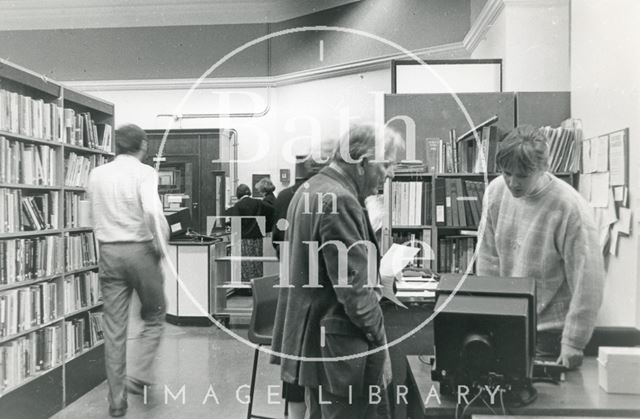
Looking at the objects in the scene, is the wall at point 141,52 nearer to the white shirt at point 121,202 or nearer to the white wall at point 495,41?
the white wall at point 495,41

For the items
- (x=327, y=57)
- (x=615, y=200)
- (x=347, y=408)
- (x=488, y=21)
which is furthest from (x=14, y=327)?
(x=327, y=57)

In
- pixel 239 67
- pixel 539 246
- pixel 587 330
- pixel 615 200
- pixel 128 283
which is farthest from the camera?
pixel 239 67

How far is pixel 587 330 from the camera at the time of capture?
182 cm

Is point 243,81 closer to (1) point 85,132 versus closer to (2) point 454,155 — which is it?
(1) point 85,132

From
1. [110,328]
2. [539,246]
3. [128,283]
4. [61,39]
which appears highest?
[61,39]

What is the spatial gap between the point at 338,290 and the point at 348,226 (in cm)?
21

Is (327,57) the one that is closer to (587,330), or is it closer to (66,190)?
(66,190)

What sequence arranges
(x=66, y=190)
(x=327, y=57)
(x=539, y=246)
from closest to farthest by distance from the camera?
(x=539, y=246), (x=66, y=190), (x=327, y=57)

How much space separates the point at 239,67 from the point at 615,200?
636 cm

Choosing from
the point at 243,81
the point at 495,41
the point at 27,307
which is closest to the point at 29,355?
the point at 27,307

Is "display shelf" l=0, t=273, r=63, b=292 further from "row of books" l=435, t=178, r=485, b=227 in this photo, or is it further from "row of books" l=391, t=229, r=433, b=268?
"row of books" l=435, t=178, r=485, b=227

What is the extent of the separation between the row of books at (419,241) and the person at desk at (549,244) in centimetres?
181

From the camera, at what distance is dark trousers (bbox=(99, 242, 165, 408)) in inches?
127

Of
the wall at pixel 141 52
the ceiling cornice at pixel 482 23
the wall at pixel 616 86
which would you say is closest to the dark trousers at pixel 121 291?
the wall at pixel 616 86
